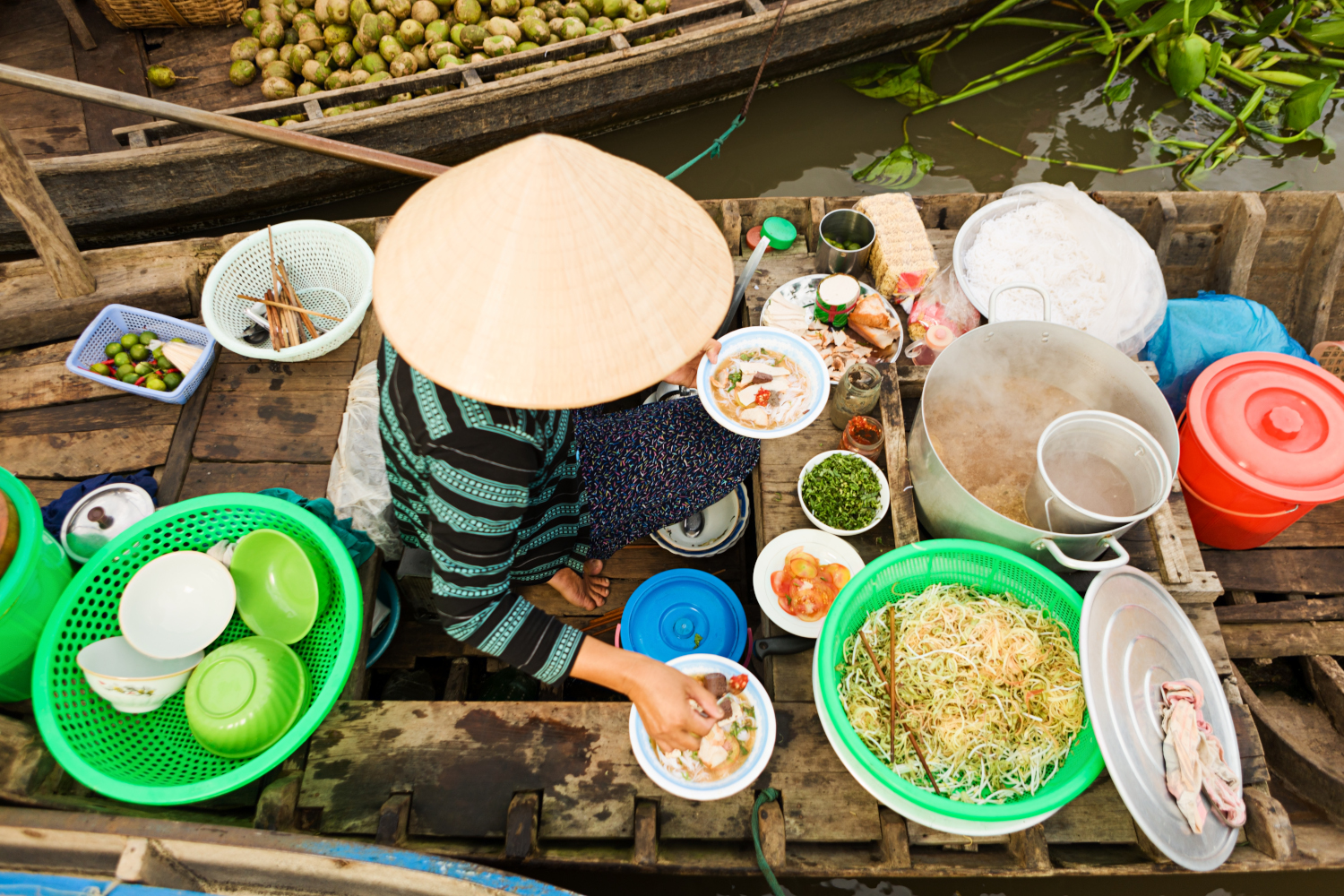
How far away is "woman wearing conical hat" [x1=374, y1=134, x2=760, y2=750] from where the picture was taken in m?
1.18

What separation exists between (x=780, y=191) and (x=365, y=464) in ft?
12.1

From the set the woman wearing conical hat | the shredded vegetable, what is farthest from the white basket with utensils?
the shredded vegetable

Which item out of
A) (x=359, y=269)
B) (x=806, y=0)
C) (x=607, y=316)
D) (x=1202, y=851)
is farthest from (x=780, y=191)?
(x=1202, y=851)

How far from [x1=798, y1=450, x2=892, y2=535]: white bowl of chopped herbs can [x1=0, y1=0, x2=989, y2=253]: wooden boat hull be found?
10.6 ft

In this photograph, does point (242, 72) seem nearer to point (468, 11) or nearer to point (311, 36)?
point (311, 36)

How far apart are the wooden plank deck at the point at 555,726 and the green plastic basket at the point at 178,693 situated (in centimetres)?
15

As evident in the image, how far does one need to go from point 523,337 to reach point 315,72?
14.6 ft

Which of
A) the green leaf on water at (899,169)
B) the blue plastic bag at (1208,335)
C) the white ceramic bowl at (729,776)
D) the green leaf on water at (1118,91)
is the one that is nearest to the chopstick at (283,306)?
the white ceramic bowl at (729,776)

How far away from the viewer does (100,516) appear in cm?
239

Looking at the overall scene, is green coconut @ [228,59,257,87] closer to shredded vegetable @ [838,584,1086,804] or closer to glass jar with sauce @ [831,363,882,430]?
glass jar with sauce @ [831,363,882,430]

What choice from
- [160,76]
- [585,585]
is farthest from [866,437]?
[160,76]

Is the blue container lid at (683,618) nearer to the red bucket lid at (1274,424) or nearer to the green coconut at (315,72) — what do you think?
the red bucket lid at (1274,424)

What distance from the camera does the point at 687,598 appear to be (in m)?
2.57

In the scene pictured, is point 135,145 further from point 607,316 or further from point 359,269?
point 607,316
